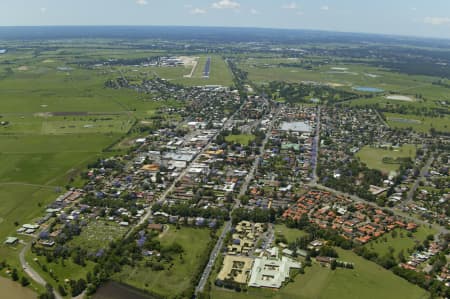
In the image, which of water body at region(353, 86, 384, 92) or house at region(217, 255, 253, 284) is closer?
house at region(217, 255, 253, 284)

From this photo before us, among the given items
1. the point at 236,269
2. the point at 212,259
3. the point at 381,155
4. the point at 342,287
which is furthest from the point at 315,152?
the point at 236,269

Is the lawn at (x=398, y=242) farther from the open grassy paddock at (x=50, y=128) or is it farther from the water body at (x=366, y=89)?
the water body at (x=366, y=89)

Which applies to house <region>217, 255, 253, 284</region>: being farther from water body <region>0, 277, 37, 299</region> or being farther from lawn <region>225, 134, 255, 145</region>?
lawn <region>225, 134, 255, 145</region>

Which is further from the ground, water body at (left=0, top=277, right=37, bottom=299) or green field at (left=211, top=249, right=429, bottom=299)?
green field at (left=211, top=249, right=429, bottom=299)

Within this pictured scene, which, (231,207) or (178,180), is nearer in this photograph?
(231,207)

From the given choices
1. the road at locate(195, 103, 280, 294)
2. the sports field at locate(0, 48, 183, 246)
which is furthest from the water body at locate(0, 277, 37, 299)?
the road at locate(195, 103, 280, 294)

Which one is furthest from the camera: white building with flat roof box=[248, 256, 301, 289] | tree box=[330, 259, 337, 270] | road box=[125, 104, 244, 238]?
road box=[125, 104, 244, 238]

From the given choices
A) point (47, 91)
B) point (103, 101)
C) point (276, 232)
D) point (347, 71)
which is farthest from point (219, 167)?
point (347, 71)

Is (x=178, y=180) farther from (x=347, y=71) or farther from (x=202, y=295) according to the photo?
(x=347, y=71)
